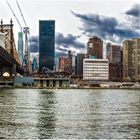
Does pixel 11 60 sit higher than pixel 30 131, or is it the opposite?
pixel 11 60

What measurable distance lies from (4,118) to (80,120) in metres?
7.45

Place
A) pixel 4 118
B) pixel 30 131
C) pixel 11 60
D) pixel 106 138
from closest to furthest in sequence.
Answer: pixel 106 138
pixel 30 131
pixel 4 118
pixel 11 60

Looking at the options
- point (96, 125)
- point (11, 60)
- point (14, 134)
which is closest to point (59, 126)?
point (96, 125)

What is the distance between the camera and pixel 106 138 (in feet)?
108

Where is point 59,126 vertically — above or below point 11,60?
below

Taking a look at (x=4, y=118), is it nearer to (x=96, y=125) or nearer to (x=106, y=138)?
(x=96, y=125)

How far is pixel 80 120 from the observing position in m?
44.1

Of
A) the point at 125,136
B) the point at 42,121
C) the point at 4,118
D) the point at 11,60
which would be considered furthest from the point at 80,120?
the point at 11,60

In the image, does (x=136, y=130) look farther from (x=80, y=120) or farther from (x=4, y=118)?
(x=4, y=118)

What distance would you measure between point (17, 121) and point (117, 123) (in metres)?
9.06

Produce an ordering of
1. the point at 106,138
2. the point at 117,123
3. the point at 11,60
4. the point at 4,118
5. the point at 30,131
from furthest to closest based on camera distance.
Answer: the point at 11,60 → the point at 4,118 → the point at 117,123 → the point at 30,131 → the point at 106,138

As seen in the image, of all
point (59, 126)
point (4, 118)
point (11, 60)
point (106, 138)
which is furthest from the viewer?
point (11, 60)

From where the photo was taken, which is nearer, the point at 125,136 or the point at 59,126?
the point at 125,136

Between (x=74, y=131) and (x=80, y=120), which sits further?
(x=80, y=120)
